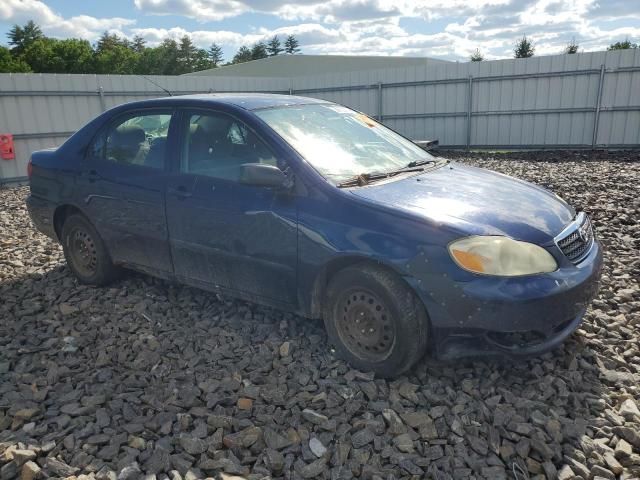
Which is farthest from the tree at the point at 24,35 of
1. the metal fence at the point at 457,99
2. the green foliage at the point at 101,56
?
the metal fence at the point at 457,99

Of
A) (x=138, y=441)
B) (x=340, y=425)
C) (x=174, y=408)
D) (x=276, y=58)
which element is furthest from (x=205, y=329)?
(x=276, y=58)

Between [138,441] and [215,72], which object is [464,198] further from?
[215,72]

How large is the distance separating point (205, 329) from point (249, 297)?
1.63ft

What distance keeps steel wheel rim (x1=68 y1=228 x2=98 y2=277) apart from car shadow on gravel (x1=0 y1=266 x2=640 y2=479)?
89 centimetres

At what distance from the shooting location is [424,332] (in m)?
2.90

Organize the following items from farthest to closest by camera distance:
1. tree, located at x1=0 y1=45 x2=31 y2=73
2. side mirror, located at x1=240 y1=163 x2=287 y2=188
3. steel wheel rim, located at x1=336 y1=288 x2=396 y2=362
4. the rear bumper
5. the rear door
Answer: tree, located at x1=0 y1=45 x2=31 y2=73 < the rear bumper < the rear door < side mirror, located at x1=240 y1=163 x2=287 y2=188 < steel wheel rim, located at x1=336 y1=288 x2=396 y2=362

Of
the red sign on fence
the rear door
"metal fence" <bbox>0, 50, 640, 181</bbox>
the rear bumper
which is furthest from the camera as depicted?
"metal fence" <bbox>0, 50, 640, 181</bbox>

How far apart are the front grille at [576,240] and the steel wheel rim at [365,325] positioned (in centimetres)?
109

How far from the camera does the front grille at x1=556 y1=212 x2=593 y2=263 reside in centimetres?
298

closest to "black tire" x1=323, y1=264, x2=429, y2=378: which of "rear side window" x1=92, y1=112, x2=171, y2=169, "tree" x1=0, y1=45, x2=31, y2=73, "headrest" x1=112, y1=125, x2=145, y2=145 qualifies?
"rear side window" x1=92, y1=112, x2=171, y2=169

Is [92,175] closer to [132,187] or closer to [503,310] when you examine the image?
[132,187]

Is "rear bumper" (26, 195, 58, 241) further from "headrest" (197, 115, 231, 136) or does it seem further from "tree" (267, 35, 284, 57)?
"tree" (267, 35, 284, 57)

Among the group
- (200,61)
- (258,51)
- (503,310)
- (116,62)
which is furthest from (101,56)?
(503,310)

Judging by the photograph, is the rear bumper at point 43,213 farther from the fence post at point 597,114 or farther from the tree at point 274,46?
the tree at point 274,46
